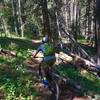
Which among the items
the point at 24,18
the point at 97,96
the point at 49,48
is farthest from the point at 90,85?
the point at 24,18

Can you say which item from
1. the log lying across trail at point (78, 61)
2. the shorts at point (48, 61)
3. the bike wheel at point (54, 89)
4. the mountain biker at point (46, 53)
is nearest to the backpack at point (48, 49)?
the mountain biker at point (46, 53)

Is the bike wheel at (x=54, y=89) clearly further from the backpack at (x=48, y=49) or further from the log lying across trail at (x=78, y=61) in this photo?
the log lying across trail at (x=78, y=61)

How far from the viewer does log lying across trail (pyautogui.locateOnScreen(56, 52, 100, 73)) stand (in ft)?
60.9

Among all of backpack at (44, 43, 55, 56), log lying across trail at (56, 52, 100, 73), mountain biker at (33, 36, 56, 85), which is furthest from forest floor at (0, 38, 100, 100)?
backpack at (44, 43, 55, 56)

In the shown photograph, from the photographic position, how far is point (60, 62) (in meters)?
19.9

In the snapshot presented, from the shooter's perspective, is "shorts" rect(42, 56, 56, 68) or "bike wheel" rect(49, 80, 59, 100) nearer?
"shorts" rect(42, 56, 56, 68)

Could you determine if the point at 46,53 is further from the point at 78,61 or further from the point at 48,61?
the point at 78,61

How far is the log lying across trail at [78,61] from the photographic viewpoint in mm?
18562

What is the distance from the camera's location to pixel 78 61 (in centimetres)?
1947

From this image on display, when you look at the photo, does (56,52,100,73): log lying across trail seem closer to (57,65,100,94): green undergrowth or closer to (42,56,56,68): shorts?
(57,65,100,94): green undergrowth

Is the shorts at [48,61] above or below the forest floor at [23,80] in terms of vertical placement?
above

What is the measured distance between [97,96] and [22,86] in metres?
3.44

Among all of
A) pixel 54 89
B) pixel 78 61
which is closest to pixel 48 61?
pixel 54 89

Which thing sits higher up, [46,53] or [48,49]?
[48,49]
